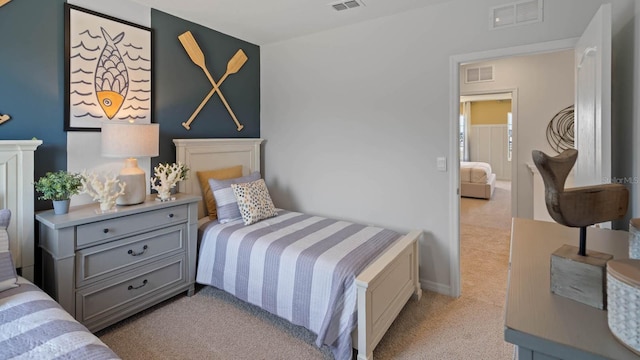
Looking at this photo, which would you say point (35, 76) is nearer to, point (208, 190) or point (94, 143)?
point (94, 143)

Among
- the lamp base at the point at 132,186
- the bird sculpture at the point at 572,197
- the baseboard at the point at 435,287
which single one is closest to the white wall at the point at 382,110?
the baseboard at the point at 435,287

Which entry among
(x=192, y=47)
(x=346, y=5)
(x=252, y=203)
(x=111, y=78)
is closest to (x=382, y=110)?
(x=346, y=5)

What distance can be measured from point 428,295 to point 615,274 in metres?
2.43

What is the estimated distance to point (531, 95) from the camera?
4449 mm

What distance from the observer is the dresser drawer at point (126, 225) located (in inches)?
82.9

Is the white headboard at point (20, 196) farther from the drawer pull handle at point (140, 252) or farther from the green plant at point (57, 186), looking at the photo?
the drawer pull handle at point (140, 252)

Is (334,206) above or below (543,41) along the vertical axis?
below

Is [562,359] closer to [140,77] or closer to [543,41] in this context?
[543,41]

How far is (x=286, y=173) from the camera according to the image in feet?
12.5

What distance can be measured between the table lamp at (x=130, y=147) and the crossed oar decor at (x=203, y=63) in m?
0.69

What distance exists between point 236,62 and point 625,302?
11.7ft

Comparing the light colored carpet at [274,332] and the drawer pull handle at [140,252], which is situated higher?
the drawer pull handle at [140,252]

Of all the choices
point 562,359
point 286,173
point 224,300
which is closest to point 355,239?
point 224,300

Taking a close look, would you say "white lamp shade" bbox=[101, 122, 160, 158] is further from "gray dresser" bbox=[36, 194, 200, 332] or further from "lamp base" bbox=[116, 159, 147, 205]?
"gray dresser" bbox=[36, 194, 200, 332]
